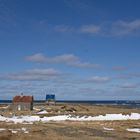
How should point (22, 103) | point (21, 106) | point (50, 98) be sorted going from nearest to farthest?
point (21, 106)
point (22, 103)
point (50, 98)

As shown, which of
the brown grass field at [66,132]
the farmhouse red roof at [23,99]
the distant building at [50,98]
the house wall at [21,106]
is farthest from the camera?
the distant building at [50,98]

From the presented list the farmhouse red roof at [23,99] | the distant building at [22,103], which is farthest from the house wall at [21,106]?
the farmhouse red roof at [23,99]

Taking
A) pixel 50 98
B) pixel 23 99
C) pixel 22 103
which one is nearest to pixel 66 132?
pixel 22 103

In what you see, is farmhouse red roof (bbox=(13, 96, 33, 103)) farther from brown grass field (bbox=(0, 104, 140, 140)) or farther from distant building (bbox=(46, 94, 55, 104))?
brown grass field (bbox=(0, 104, 140, 140))

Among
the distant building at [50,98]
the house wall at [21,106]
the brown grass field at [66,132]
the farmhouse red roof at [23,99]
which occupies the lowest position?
the brown grass field at [66,132]

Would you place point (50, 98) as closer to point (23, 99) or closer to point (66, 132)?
point (23, 99)

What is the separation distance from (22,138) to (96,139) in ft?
24.6

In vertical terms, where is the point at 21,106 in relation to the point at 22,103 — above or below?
below

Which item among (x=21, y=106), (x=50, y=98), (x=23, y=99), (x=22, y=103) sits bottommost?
(x=21, y=106)

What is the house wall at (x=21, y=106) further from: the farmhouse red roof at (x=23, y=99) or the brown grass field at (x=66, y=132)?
the brown grass field at (x=66, y=132)

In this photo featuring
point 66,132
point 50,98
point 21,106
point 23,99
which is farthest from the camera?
point 50,98

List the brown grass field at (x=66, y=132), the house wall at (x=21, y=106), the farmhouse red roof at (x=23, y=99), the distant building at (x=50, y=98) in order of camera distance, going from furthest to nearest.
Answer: the distant building at (x=50, y=98), the farmhouse red roof at (x=23, y=99), the house wall at (x=21, y=106), the brown grass field at (x=66, y=132)

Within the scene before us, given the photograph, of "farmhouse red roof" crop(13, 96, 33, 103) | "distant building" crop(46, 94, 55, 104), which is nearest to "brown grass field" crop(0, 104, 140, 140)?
"farmhouse red roof" crop(13, 96, 33, 103)

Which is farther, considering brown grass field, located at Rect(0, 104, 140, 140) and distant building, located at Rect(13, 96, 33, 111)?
distant building, located at Rect(13, 96, 33, 111)
